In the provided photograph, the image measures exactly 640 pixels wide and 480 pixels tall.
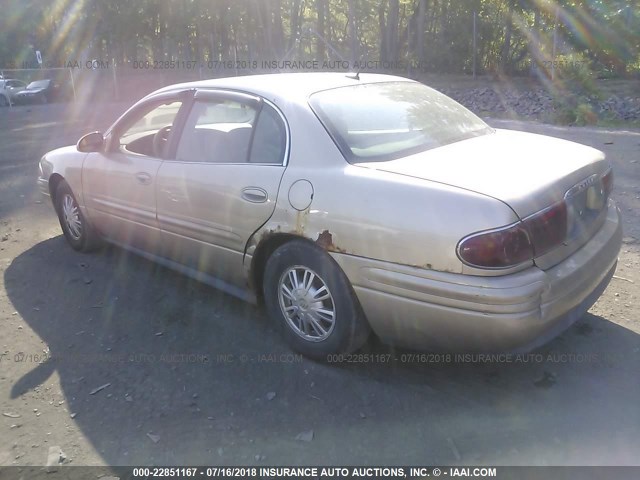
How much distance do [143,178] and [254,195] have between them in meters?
1.23

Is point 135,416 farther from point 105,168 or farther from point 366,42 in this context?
point 366,42

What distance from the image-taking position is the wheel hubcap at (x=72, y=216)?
17.9ft

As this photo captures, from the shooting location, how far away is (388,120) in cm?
379

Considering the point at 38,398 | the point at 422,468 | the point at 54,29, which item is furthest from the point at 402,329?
the point at 54,29

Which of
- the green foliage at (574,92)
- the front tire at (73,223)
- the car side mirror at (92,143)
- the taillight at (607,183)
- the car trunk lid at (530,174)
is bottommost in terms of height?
the green foliage at (574,92)

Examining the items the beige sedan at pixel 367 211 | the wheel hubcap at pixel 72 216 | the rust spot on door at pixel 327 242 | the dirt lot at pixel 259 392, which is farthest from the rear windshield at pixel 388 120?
the wheel hubcap at pixel 72 216

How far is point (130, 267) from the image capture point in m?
5.25

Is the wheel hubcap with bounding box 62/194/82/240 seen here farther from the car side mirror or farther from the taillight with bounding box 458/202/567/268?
the taillight with bounding box 458/202/567/268

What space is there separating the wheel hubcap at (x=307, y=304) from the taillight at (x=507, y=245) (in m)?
0.90

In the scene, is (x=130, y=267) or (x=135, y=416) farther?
(x=130, y=267)

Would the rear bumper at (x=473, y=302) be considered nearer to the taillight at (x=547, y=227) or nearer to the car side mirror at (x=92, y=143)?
the taillight at (x=547, y=227)

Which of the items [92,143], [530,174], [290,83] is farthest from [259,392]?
[92,143]

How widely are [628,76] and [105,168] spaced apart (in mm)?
17623

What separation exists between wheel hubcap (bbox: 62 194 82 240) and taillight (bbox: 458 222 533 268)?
389cm
